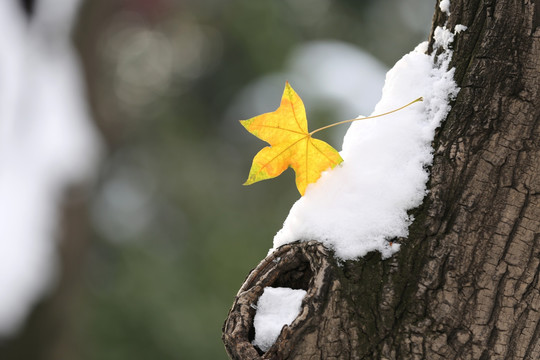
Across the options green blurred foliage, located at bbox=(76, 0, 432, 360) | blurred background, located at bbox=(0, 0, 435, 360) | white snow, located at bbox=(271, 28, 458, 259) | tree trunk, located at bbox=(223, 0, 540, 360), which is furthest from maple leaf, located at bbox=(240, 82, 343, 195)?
green blurred foliage, located at bbox=(76, 0, 432, 360)

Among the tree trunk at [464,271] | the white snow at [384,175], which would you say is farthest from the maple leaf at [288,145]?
the tree trunk at [464,271]

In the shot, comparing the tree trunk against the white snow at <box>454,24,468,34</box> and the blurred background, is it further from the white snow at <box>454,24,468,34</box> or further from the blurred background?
the blurred background

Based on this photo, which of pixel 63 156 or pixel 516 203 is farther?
pixel 63 156

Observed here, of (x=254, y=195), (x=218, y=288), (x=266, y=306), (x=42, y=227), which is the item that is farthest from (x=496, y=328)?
(x=254, y=195)

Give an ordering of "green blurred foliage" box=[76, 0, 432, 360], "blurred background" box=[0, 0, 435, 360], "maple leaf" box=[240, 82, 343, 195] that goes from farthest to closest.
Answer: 1. "green blurred foliage" box=[76, 0, 432, 360]
2. "blurred background" box=[0, 0, 435, 360]
3. "maple leaf" box=[240, 82, 343, 195]

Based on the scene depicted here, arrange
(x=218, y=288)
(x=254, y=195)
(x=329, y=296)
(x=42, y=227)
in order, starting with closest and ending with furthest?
(x=329, y=296) < (x=42, y=227) < (x=218, y=288) < (x=254, y=195)

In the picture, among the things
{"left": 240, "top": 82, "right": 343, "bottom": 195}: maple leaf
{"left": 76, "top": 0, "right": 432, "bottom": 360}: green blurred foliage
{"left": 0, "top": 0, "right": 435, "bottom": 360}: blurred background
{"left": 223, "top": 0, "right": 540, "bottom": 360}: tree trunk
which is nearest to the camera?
{"left": 223, "top": 0, "right": 540, "bottom": 360}: tree trunk

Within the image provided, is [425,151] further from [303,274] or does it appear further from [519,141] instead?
[303,274]

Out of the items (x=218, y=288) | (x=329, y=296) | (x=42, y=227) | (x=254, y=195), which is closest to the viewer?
(x=329, y=296)
